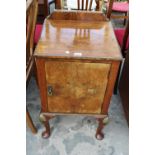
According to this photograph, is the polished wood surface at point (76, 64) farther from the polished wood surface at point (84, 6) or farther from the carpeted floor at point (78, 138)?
the polished wood surface at point (84, 6)

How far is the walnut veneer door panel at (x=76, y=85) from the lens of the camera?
39.7 inches

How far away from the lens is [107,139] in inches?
56.8

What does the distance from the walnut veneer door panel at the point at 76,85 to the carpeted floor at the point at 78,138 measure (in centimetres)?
29

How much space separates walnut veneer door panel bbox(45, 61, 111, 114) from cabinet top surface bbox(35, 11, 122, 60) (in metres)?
0.05

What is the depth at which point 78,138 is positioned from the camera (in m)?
1.43

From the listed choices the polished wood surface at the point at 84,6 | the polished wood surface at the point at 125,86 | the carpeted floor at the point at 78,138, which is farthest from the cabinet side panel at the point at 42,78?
the polished wood surface at the point at 84,6

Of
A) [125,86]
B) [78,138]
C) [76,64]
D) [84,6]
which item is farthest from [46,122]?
[84,6]

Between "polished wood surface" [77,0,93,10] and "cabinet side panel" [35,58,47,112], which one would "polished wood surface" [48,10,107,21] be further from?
"cabinet side panel" [35,58,47,112]

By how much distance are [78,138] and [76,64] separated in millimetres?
655

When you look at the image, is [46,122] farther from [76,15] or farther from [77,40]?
[76,15]

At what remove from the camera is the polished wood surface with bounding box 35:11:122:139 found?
0.99m

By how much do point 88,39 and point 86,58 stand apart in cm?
20
